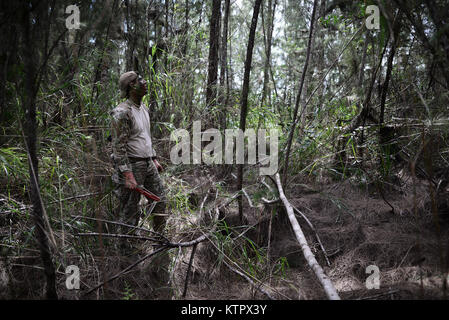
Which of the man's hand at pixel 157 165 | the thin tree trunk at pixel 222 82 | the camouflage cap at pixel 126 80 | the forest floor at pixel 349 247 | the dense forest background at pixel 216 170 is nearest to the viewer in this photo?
the dense forest background at pixel 216 170

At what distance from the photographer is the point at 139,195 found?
299 cm

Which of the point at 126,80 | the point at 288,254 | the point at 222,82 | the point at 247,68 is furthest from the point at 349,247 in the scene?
the point at 222,82

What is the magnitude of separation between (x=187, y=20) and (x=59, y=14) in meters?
3.62

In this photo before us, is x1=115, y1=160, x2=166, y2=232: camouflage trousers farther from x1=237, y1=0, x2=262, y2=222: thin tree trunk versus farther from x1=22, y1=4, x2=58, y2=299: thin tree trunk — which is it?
x1=22, y1=4, x2=58, y2=299: thin tree trunk

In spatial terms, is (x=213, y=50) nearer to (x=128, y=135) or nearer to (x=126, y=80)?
(x=126, y=80)

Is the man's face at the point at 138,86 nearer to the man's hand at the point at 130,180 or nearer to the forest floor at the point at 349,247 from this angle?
the man's hand at the point at 130,180

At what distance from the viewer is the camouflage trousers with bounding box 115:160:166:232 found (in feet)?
9.61

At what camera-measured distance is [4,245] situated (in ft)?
7.61

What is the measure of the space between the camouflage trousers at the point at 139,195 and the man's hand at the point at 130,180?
14cm

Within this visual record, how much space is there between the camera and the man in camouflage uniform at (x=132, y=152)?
2834 mm

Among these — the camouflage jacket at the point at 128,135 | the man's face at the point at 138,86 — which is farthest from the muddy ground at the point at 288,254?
the man's face at the point at 138,86
